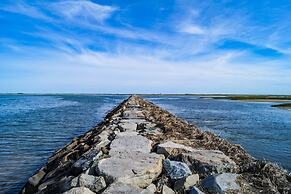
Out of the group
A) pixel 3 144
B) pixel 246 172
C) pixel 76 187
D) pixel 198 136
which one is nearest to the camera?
pixel 76 187

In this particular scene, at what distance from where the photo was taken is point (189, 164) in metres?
5.57

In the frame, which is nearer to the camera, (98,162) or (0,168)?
(98,162)

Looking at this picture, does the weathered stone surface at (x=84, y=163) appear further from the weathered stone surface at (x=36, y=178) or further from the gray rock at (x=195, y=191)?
the gray rock at (x=195, y=191)

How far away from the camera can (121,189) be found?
439 cm

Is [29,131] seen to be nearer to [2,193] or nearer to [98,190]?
[2,193]

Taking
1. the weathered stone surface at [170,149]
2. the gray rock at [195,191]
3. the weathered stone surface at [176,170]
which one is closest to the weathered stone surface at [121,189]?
the gray rock at [195,191]

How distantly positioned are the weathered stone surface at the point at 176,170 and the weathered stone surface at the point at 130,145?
1.22 meters

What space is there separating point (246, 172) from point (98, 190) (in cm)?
219

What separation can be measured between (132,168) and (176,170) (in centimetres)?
66

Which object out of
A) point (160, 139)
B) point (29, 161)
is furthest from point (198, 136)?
point (29, 161)

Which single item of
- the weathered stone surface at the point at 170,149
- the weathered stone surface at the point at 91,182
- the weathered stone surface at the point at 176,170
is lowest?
the weathered stone surface at the point at 91,182

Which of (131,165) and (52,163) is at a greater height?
(131,165)

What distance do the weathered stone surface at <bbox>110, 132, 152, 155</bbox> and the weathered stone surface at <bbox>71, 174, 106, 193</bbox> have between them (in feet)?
4.87

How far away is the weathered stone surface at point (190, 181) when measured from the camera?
472 cm
